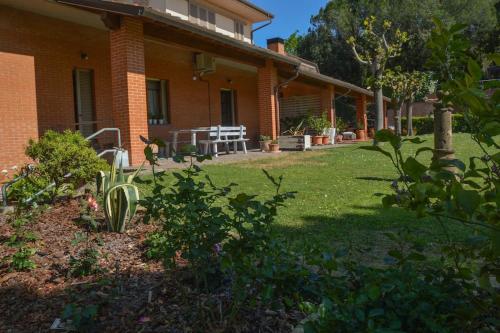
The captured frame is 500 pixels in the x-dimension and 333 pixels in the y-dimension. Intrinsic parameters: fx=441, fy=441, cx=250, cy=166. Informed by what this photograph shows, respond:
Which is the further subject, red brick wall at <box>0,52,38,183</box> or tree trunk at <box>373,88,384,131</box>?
tree trunk at <box>373,88,384,131</box>

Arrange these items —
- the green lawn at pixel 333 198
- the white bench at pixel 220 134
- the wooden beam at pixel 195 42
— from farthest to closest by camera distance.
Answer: the white bench at pixel 220 134 → the wooden beam at pixel 195 42 → the green lawn at pixel 333 198

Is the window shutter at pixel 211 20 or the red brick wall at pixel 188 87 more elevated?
the window shutter at pixel 211 20

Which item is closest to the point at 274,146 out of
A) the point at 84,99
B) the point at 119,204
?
the point at 84,99

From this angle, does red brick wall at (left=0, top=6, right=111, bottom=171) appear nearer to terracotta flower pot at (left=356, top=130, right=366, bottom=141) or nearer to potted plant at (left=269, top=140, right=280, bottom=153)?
potted plant at (left=269, top=140, right=280, bottom=153)

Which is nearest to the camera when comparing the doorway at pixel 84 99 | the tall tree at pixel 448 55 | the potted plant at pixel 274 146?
the tall tree at pixel 448 55

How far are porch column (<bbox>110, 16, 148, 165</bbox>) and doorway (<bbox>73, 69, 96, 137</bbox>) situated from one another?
86.8 inches

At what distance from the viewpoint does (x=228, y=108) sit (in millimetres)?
18109

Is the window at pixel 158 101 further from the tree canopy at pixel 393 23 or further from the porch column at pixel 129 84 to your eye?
the tree canopy at pixel 393 23

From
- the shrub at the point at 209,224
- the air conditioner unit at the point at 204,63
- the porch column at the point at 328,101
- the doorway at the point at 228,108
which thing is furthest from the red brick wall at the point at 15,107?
the porch column at the point at 328,101

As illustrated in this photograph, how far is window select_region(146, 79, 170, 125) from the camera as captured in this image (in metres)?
14.1

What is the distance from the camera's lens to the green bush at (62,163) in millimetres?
5484

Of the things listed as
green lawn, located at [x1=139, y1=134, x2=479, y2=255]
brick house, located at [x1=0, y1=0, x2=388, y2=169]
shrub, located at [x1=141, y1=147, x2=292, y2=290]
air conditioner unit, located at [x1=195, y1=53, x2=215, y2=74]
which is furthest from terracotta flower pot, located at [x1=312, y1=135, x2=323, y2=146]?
shrub, located at [x1=141, y1=147, x2=292, y2=290]

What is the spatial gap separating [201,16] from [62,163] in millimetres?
13242

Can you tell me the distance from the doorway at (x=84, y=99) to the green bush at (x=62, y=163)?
18.9 ft
